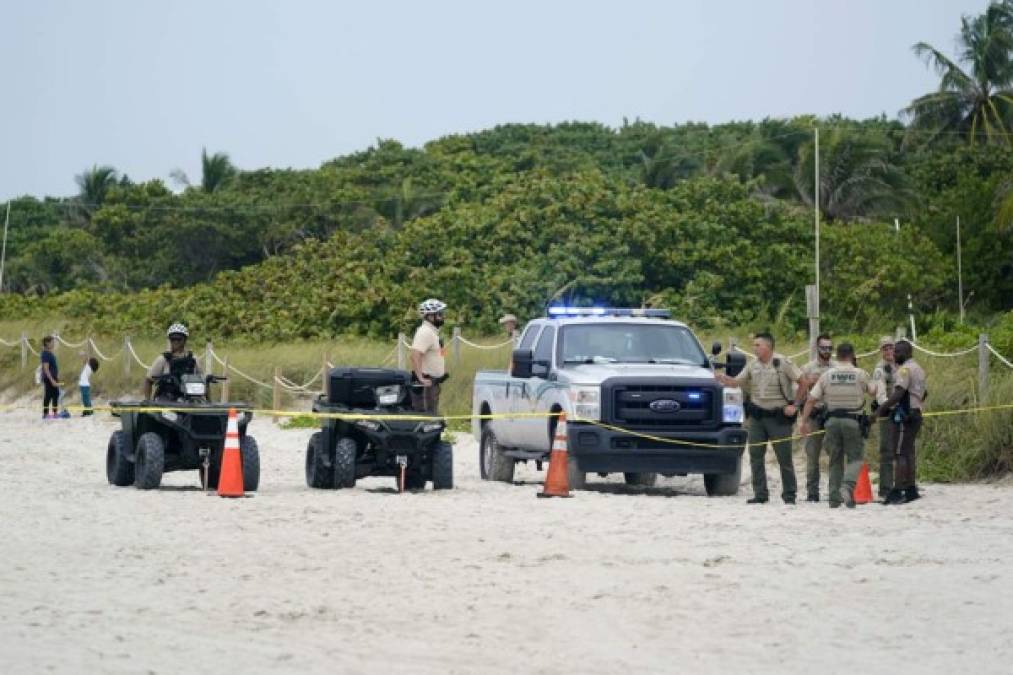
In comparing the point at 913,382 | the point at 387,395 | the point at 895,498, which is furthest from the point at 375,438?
the point at 913,382

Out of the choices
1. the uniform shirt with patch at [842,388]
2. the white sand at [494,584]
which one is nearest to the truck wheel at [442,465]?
the white sand at [494,584]

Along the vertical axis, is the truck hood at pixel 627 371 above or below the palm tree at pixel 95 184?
below

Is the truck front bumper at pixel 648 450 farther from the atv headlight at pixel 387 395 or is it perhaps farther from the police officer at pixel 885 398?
the atv headlight at pixel 387 395

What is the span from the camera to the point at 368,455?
19.9 meters

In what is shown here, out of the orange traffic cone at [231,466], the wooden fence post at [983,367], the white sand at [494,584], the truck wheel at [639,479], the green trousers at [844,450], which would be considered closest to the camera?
the white sand at [494,584]

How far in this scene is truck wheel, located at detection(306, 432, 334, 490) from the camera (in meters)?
19.9

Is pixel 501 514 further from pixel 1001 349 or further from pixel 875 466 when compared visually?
pixel 1001 349

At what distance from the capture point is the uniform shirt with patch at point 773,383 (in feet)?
61.9

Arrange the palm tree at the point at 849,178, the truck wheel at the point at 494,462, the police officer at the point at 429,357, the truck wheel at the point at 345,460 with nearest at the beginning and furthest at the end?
1. the truck wheel at the point at 345,460
2. the police officer at the point at 429,357
3. the truck wheel at the point at 494,462
4. the palm tree at the point at 849,178

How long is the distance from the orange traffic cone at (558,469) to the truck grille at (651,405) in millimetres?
732

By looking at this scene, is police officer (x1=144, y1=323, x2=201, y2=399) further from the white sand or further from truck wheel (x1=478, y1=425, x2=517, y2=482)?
truck wheel (x1=478, y1=425, x2=517, y2=482)

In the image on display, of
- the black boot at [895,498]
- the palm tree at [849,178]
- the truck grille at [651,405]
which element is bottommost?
the black boot at [895,498]

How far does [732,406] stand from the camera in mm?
20047

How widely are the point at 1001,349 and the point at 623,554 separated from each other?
44.1 feet
